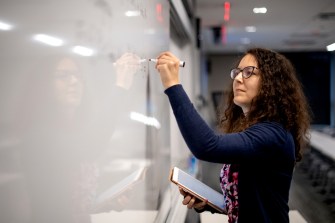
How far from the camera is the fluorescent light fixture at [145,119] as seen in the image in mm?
1208

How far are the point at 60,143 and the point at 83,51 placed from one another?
22 centimetres

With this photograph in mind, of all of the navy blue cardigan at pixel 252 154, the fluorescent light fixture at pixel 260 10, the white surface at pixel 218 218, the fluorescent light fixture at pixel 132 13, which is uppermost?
the fluorescent light fixture at pixel 260 10

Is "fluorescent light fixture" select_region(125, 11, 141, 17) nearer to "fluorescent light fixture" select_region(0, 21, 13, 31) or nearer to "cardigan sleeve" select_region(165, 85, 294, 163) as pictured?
"cardigan sleeve" select_region(165, 85, 294, 163)

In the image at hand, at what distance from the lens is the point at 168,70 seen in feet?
3.66

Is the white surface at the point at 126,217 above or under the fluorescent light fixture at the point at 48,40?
under

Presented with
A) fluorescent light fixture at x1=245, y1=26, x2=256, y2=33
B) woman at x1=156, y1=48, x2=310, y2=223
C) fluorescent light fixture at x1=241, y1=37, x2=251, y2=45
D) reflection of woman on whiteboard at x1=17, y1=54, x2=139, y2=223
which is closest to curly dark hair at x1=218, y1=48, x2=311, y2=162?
woman at x1=156, y1=48, x2=310, y2=223

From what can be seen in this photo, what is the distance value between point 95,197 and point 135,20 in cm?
66

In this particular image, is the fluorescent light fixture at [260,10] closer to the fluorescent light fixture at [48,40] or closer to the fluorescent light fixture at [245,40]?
the fluorescent light fixture at [245,40]


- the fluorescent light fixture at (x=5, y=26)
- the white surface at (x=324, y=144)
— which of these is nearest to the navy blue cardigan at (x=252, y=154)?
the fluorescent light fixture at (x=5, y=26)

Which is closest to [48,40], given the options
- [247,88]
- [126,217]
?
[126,217]

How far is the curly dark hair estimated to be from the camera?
3.99 feet

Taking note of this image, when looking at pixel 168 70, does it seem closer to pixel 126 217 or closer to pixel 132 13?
pixel 132 13

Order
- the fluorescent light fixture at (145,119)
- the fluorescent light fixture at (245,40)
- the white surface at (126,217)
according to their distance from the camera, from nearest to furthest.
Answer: the white surface at (126,217) < the fluorescent light fixture at (145,119) < the fluorescent light fixture at (245,40)

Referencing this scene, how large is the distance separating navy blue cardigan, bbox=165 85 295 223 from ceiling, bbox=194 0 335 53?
1.87m
